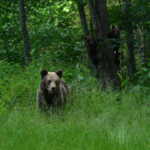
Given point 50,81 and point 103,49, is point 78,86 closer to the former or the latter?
point 50,81

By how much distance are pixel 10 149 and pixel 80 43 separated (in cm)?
790

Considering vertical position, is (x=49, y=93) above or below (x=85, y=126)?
above

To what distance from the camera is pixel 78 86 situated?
7137mm

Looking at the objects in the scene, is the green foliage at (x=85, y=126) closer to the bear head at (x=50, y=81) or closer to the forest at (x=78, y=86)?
the forest at (x=78, y=86)

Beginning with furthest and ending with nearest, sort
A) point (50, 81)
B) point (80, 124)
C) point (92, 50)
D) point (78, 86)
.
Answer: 1. point (92, 50)
2. point (78, 86)
3. point (50, 81)
4. point (80, 124)

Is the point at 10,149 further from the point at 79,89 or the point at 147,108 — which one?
the point at 79,89

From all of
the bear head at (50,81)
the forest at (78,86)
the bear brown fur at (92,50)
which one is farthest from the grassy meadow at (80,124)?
the bear brown fur at (92,50)

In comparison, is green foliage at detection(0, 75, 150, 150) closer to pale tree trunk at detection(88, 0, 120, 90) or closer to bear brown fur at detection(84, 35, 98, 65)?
pale tree trunk at detection(88, 0, 120, 90)

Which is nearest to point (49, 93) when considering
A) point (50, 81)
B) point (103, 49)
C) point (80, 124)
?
point (50, 81)

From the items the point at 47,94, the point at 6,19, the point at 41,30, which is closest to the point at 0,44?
the point at 6,19

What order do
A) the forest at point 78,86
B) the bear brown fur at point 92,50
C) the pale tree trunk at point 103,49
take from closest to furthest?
the forest at point 78,86
the pale tree trunk at point 103,49
the bear brown fur at point 92,50

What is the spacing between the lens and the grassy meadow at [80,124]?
3982 millimetres

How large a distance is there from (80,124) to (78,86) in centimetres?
230

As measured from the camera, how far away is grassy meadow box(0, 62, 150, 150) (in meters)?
3.98
